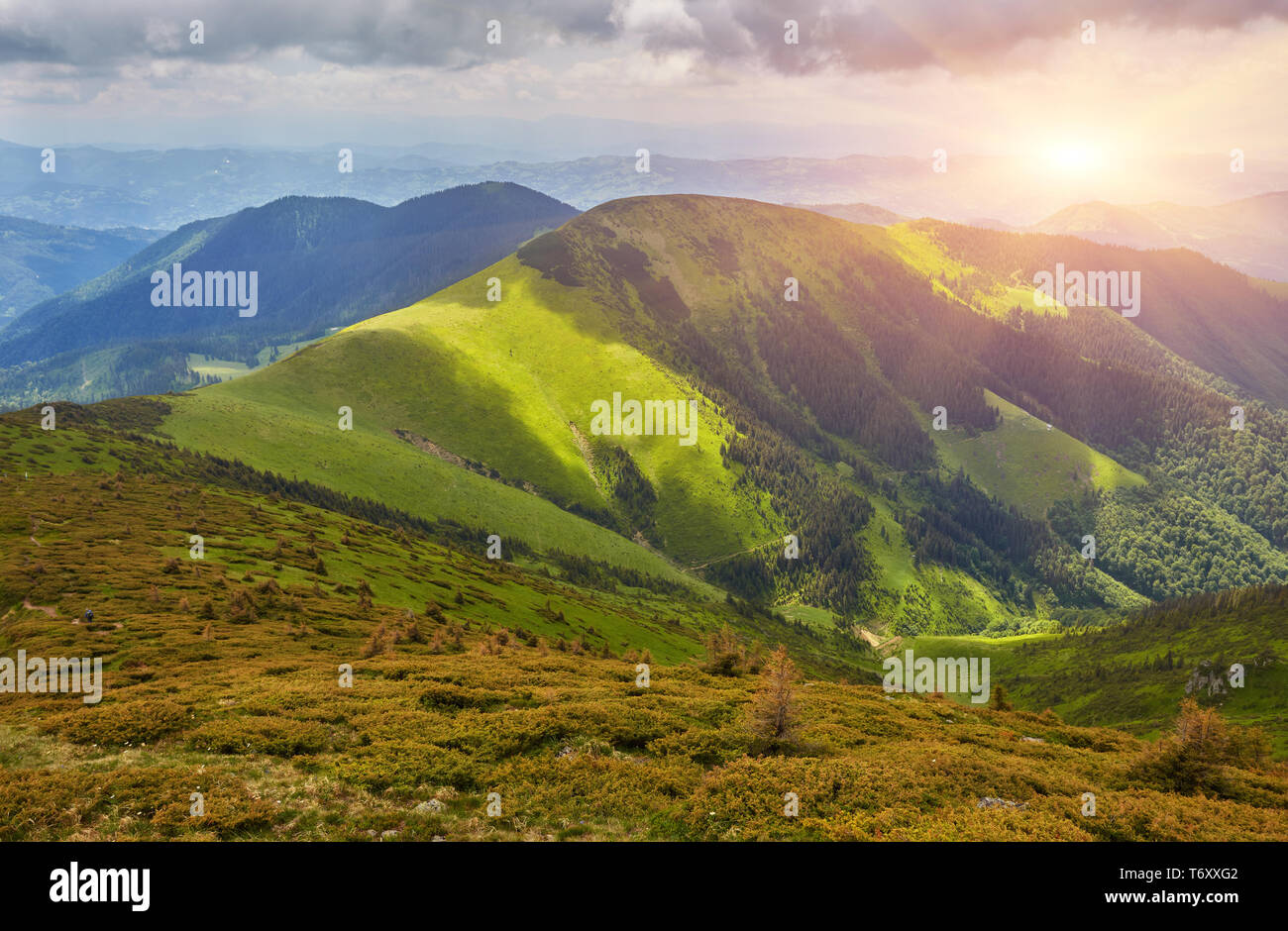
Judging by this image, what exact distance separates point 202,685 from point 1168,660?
711ft

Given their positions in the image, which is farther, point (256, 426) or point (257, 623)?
point (256, 426)

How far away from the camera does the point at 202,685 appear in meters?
37.3

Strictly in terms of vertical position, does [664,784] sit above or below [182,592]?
below

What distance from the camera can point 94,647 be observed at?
4228cm

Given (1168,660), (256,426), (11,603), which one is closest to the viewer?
(11,603)
